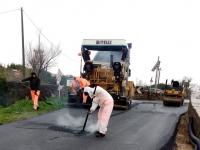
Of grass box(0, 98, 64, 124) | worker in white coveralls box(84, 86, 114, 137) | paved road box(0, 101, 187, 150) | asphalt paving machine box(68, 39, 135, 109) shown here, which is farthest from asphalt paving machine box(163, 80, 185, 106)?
worker in white coveralls box(84, 86, 114, 137)

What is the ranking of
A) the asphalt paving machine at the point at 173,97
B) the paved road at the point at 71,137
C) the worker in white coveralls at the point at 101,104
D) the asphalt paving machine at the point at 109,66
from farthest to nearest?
1. the asphalt paving machine at the point at 173,97
2. the asphalt paving machine at the point at 109,66
3. the worker in white coveralls at the point at 101,104
4. the paved road at the point at 71,137

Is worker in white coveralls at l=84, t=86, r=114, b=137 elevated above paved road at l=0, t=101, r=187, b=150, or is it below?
above

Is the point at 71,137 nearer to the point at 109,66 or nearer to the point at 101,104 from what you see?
the point at 101,104

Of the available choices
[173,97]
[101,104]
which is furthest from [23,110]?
[173,97]

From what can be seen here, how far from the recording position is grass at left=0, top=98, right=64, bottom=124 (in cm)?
1578

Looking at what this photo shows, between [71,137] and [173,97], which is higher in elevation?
[71,137]

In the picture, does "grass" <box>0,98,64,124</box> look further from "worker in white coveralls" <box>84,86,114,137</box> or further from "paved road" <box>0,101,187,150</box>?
"worker in white coveralls" <box>84,86,114,137</box>

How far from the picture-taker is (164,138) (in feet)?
39.9

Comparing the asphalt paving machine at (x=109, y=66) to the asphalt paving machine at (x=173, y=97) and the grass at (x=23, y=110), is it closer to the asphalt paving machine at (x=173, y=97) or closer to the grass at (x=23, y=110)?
the grass at (x=23, y=110)

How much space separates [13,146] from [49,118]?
662cm

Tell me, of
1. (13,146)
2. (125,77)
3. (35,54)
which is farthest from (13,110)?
(35,54)

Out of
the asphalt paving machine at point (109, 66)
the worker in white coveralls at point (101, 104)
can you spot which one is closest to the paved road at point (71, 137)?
the worker in white coveralls at point (101, 104)

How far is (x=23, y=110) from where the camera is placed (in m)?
18.6

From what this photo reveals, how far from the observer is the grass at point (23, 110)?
15781 millimetres
